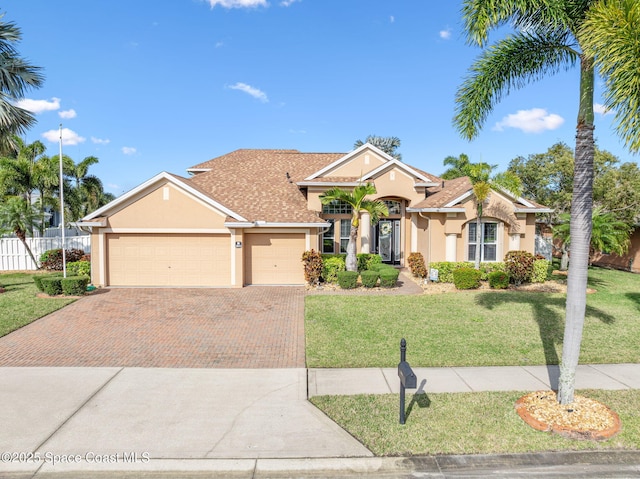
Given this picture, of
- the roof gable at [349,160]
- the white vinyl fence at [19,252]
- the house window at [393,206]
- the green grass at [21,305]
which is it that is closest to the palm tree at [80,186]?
the white vinyl fence at [19,252]

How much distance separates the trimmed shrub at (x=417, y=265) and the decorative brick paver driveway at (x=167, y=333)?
653 cm

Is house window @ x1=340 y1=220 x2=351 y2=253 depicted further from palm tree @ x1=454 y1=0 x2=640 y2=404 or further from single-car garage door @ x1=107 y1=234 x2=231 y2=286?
palm tree @ x1=454 y1=0 x2=640 y2=404

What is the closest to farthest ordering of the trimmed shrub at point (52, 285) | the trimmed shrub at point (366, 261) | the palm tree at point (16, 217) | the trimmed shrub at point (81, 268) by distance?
the trimmed shrub at point (52, 285)
the trimmed shrub at point (81, 268)
the trimmed shrub at point (366, 261)
the palm tree at point (16, 217)

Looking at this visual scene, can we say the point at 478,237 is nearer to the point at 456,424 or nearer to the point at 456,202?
the point at 456,202

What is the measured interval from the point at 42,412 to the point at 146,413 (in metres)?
1.61

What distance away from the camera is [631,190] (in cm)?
2216

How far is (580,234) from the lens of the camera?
5.61 meters

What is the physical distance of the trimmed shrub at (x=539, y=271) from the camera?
54.5ft

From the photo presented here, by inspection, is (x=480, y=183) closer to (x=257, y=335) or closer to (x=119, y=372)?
(x=257, y=335)

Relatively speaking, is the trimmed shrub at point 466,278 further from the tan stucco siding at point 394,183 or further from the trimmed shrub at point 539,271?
the tan stucco siding at point 394,183

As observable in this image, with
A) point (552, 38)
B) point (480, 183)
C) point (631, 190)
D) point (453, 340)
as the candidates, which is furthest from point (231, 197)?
point (631, 190)

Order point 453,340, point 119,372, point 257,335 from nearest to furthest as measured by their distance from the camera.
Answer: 1. point 119,372
2. point 453,340
3. point 257,335

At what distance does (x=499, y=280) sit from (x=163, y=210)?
47.0 feet

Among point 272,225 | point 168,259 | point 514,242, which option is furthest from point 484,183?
point 168,259
